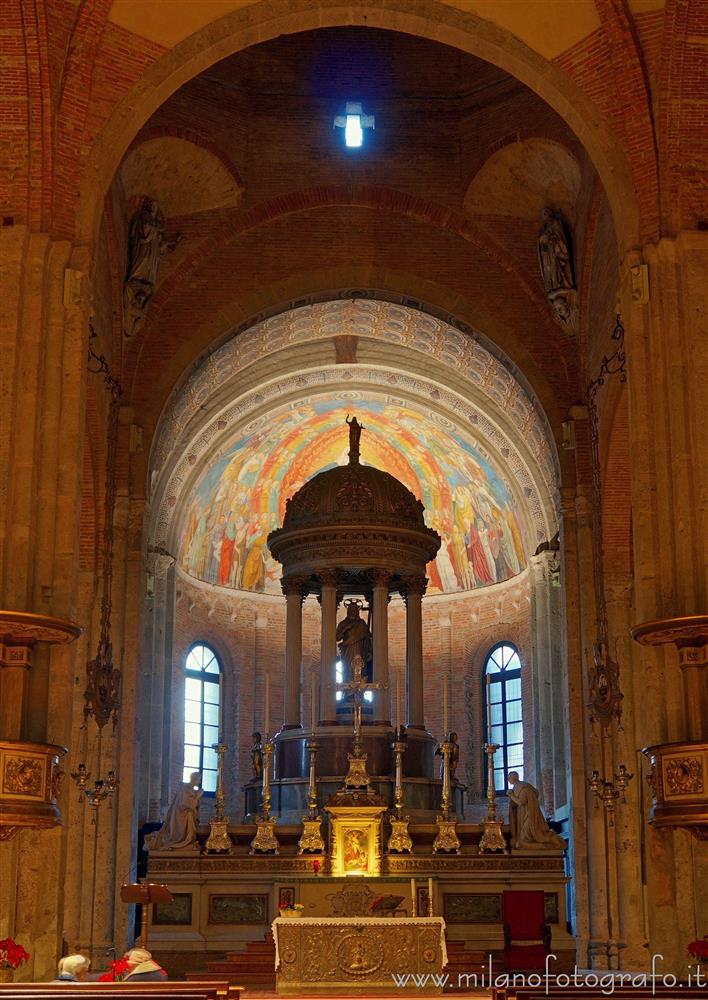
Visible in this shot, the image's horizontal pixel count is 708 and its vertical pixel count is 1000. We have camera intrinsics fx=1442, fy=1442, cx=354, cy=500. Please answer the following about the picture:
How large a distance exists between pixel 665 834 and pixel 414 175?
1319 cm

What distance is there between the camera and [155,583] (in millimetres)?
25531

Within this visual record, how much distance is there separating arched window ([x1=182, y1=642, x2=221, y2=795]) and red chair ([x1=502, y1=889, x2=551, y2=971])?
13.4 meters

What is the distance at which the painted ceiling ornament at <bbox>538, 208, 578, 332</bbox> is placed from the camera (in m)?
21.7

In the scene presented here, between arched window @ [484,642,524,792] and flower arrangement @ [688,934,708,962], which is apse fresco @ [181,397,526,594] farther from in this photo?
flower arrangement @ [688,934,708,962]

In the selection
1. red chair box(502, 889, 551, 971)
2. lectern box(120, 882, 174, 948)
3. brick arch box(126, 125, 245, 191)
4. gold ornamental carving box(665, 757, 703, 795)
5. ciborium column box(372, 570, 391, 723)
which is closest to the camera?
lectern box(120, 882, 174, 948)

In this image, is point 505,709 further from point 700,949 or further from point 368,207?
point 700,949

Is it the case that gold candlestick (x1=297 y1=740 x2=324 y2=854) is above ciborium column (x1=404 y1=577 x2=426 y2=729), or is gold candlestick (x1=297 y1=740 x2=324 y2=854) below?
below

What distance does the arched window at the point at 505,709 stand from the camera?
29.3 m

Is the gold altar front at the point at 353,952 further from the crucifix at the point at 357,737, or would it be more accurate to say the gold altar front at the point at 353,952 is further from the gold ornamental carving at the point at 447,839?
the gold ornamental carving at the point at 447,839

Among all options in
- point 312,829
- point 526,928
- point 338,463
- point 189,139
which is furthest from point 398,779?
point 338,463

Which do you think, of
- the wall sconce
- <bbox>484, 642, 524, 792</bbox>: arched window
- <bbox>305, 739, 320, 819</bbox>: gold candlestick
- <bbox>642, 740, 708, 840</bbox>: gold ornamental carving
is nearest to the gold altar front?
<bbox>642, 740, 708, 840</bbox>: gold ornamental carving

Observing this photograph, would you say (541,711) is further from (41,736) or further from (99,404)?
(41,736)

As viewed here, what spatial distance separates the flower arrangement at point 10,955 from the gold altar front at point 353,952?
410cm

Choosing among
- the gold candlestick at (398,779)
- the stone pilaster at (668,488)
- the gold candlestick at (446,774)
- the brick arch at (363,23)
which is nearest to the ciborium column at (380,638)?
the gold candlestick at (398,779)
